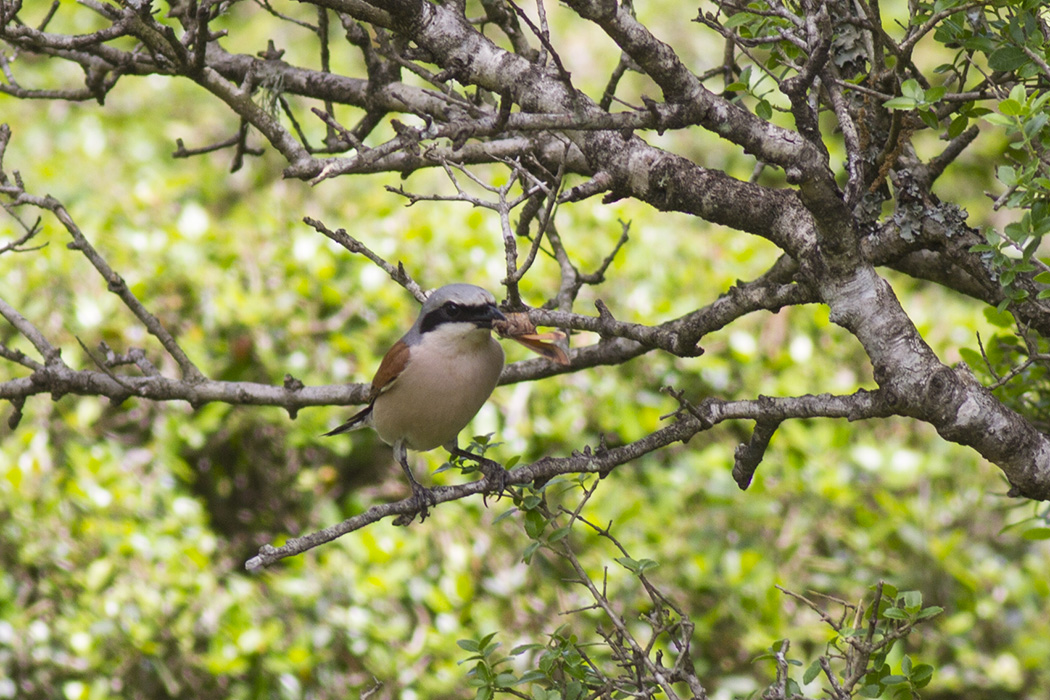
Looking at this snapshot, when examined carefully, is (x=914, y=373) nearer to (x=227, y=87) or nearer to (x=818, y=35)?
(x=818, y=35)

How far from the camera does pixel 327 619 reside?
15.9ft

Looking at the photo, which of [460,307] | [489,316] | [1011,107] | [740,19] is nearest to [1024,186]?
[1011,107]

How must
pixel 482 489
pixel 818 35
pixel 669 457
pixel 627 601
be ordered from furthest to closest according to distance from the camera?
1. pixel 669 457
2. pixel 627 601
3. pixel 482 489
4. pixel 818 35

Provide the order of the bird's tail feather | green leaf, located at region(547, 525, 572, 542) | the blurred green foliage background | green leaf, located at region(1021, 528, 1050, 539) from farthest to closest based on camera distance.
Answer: the blurred green foliage background < the bird's tail feather < green leaf, located at region(1021, 528, 1050, 539) < green leaf, located at region(547, 525, 572, 542)

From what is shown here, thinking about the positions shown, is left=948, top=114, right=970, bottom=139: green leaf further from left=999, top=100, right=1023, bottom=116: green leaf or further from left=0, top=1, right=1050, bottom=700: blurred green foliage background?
left=0, top=1, right=1050, bottom=700: blurred green foliage background

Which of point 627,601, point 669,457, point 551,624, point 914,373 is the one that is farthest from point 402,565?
point 914,373

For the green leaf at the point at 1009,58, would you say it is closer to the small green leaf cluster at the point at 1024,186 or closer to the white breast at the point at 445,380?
the small green leaf cluster at the point at 1024,186

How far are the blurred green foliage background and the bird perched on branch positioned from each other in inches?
48.4

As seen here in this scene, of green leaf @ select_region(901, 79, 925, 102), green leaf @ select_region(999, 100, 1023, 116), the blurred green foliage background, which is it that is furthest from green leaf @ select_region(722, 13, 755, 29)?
the blurred green foliage background

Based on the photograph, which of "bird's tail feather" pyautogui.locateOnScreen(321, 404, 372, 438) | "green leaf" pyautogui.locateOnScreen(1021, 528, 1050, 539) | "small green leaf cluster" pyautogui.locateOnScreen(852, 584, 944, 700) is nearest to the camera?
"small green leaf cluster" pyautogui.locateOnScreen(852, 584, 944, 700)

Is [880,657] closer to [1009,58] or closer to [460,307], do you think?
[1009,58]

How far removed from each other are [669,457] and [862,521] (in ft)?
3.43

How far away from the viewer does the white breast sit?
3.58 meters

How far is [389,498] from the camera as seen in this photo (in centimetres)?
554
